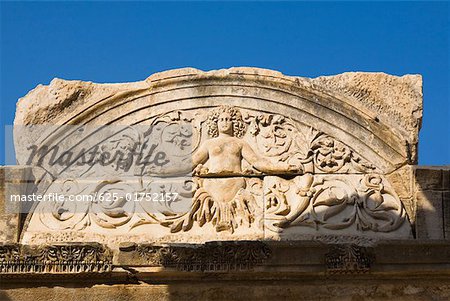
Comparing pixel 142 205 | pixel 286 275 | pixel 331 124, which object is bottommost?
pixel 286 275

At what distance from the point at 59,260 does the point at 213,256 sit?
1263 millimetres

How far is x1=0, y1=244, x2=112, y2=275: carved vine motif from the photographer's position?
26.3ft

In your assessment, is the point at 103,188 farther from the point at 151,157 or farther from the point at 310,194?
the point at 310,194

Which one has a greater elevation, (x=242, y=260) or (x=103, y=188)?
(x=103, y=188)

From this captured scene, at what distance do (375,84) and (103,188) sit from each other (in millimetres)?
2631

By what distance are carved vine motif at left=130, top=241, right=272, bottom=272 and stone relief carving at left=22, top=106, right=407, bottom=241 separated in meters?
0.42

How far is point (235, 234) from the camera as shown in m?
8.42

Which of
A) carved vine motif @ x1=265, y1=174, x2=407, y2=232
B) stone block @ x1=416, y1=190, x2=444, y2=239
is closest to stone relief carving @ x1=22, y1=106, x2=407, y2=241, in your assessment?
carved vine motif @ x1=265, y1=174, x2=407, y2=232

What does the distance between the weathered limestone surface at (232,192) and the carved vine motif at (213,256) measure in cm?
1

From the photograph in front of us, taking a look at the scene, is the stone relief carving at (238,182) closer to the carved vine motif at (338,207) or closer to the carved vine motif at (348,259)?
the carved vine motif at (338,207)

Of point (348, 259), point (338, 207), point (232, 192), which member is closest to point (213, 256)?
point (232, 192)

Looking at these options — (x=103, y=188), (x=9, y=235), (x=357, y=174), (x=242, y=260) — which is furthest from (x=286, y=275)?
(x=9, y=235)

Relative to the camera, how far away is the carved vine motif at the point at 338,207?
846cm

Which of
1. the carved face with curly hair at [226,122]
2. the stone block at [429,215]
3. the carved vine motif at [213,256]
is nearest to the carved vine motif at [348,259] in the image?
the carved vine motif at [213,256]
